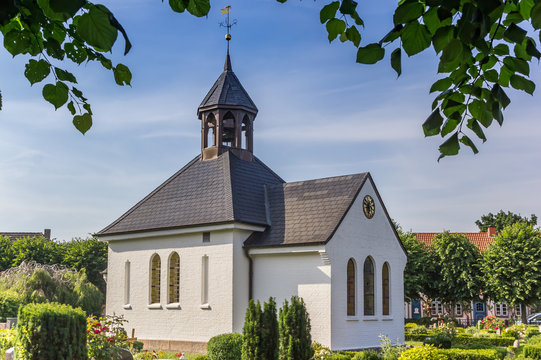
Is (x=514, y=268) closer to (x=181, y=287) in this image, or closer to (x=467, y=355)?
(x=467, y=355)

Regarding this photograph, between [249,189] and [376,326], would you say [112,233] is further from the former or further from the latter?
[376,326]

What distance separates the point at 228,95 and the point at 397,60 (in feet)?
67.4

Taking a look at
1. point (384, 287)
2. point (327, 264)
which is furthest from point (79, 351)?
point (384, 287)

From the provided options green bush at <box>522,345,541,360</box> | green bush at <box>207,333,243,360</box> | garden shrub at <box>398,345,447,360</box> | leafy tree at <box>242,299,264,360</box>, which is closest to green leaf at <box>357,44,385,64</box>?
leafy tree at <box>242,299,264,360</box>

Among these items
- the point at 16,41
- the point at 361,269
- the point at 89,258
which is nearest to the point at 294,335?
the point at 361,269

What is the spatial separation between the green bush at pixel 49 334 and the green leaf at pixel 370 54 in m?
10.7

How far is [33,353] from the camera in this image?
12.0 metres

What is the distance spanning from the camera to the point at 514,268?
36.0m

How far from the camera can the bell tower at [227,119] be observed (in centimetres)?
2344

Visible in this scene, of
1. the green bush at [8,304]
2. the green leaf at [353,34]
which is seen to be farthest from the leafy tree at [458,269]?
the green leaf at [353,34]

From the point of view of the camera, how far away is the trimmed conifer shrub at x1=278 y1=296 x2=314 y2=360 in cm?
1502

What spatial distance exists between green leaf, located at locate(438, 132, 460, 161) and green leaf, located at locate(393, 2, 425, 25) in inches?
38.6

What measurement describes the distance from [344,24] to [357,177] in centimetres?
1725

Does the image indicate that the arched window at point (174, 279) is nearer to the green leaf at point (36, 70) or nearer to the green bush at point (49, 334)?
the green bush at point (49, 334)
